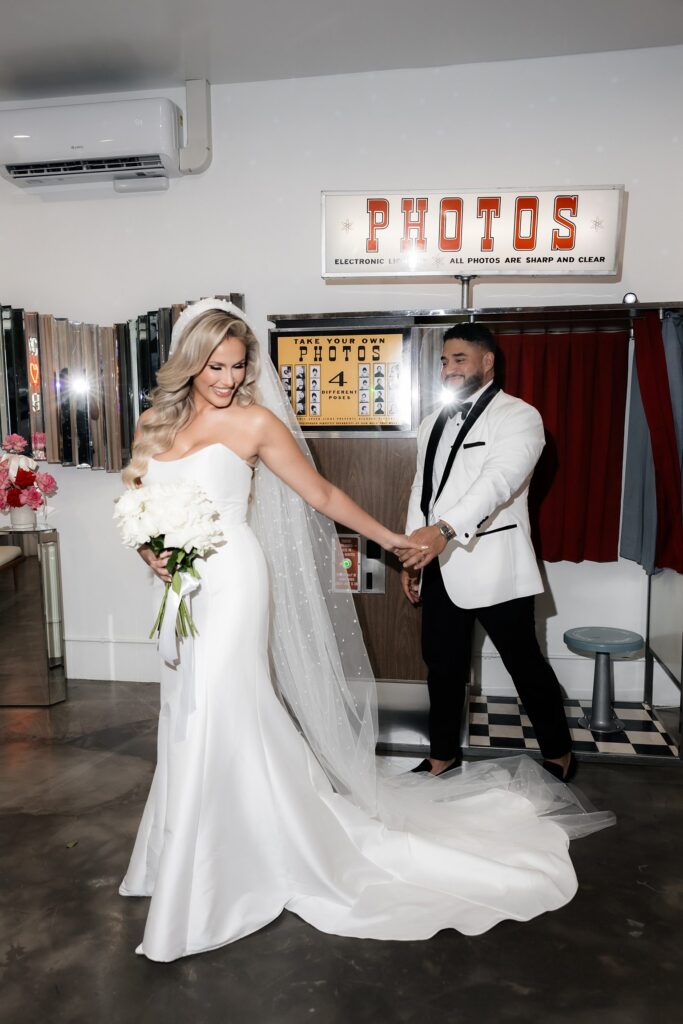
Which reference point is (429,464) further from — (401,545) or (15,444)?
(15,444)

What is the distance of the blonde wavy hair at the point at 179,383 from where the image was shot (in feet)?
7.88

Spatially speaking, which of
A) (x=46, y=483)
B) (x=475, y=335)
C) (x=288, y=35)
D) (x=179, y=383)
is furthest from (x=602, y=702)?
(x=288, y=35)

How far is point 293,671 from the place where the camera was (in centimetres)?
266

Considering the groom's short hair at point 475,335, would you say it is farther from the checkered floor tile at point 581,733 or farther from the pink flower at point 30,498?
the pink flower at point 30,498

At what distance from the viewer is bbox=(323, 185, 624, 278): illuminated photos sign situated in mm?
3395

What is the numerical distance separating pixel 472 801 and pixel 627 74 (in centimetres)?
355

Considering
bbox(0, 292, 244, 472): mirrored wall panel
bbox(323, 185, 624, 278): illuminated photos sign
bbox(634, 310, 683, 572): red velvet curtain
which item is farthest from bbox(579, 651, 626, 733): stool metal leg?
bbox(0, 292, 244, 472): mirrored wall panel

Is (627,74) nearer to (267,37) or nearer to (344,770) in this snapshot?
(267,37)

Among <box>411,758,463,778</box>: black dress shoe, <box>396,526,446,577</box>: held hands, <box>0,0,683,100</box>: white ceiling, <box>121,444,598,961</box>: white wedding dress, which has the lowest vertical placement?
<box>411,758,463,778</box>: black dress shoe

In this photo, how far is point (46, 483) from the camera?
426 cm

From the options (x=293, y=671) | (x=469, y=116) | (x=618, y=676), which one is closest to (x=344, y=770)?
(x=293, y=671)

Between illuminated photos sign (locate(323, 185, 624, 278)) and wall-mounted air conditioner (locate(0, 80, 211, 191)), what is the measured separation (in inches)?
48.3

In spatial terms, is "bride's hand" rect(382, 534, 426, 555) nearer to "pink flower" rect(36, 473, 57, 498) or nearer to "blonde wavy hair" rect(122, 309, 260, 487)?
"blonde wavy hair" rect(122, 309, 260, 487)

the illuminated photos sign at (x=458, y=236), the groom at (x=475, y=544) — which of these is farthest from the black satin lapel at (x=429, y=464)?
the illuminated photos sign at (x=458, y=236)
